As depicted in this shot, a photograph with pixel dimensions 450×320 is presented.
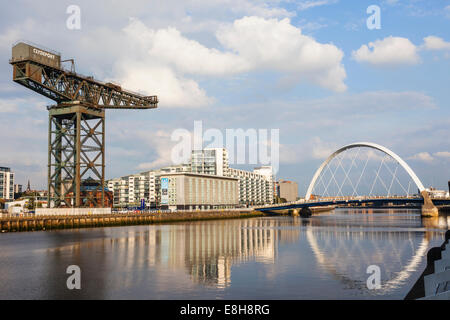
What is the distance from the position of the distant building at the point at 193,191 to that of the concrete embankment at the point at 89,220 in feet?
104

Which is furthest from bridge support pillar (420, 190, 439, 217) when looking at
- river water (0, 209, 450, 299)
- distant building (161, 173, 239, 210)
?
distant building (161, 173, 239, 210)

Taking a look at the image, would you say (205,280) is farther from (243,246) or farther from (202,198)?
(202,198)

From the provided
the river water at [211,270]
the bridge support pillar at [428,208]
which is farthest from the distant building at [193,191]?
the river water at [211,270]

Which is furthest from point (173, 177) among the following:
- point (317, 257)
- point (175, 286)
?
point (175, 286)

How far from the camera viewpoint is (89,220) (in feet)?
269

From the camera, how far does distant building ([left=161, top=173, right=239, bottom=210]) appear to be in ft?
496

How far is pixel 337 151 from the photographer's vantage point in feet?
430

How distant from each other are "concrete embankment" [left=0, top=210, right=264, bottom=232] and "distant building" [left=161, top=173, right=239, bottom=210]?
31.8 meters

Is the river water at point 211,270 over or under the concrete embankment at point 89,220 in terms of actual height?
over

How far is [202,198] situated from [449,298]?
154 m

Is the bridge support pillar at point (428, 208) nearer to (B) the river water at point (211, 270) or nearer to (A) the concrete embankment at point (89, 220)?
(A) the concrete embankment at point (89, 220)

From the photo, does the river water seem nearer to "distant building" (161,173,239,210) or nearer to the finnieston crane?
the finnieston crane

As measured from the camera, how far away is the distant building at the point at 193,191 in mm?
151125

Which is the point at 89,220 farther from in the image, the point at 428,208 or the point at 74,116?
the point at 428,208
